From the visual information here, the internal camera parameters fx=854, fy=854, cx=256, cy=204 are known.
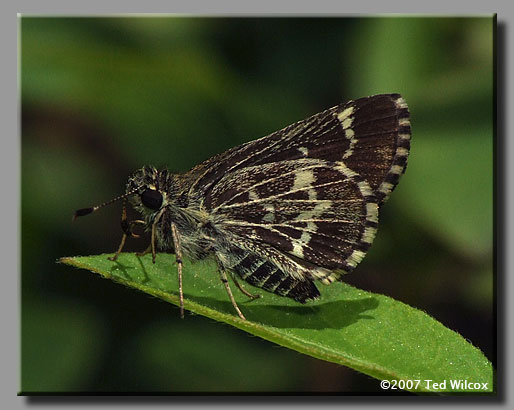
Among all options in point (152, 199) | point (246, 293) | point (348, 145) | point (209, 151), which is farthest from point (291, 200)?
point (209, 151)

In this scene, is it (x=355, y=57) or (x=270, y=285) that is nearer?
(x=270, y=285)

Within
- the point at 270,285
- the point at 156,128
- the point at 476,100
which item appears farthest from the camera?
the point at 156,128

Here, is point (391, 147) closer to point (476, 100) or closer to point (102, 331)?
point (476, 100)

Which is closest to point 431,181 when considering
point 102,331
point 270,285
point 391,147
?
point 391,147

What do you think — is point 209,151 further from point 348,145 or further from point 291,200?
point 348,145

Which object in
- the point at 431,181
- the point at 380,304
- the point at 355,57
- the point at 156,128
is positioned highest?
the point at 355,57

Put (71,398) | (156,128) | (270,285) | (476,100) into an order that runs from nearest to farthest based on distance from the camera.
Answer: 1. (270,285)
2. (71,398)
3. (476,100)
4. (156,128)

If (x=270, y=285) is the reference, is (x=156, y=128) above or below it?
above

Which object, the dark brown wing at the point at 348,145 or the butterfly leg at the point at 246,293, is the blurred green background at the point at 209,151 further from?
the dark brown wing at the point at 348,145
